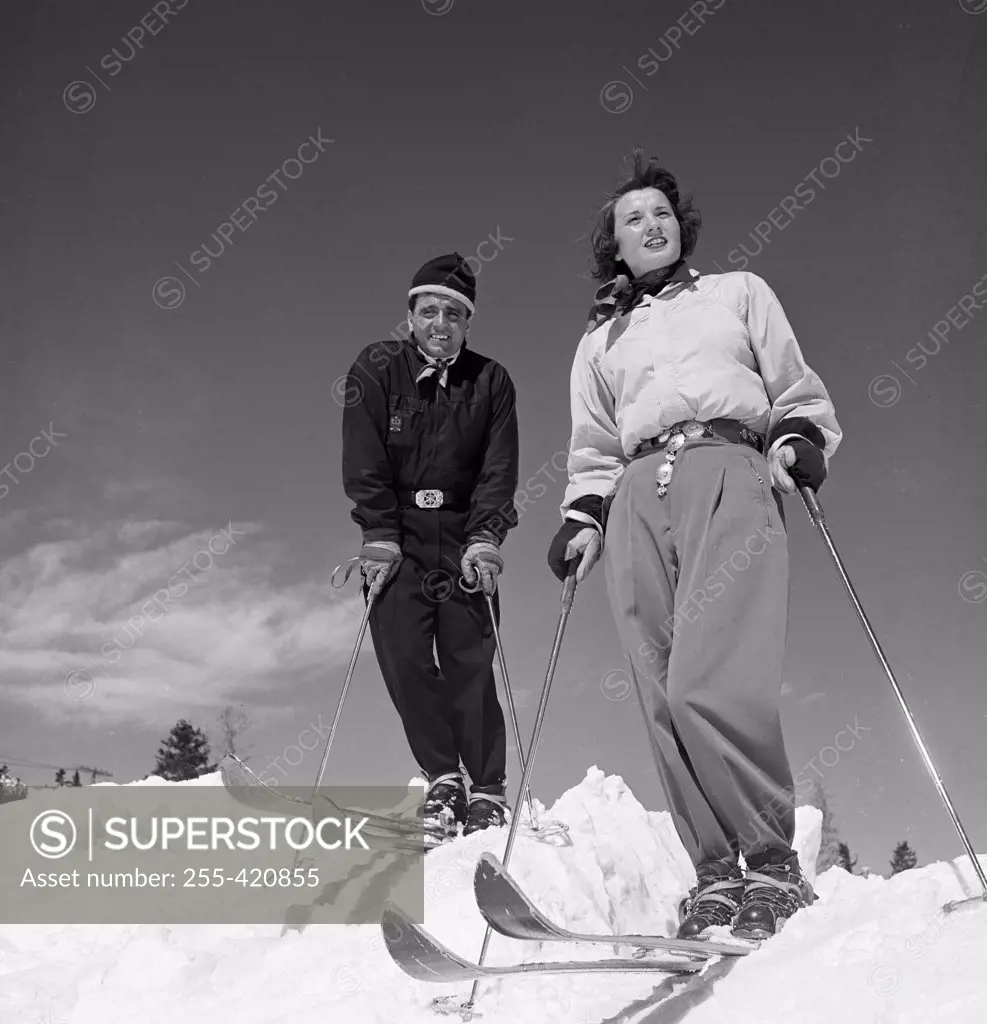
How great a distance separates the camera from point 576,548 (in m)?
3.61

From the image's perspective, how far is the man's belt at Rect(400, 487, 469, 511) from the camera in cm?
527

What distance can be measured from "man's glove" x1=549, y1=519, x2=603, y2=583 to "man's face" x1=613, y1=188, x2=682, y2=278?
1019 mm

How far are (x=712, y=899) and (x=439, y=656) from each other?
2.65 m

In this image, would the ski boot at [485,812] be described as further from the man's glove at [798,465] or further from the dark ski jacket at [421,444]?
the man's glove at [798,465]

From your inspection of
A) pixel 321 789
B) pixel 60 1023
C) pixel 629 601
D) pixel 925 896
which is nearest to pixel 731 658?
pixel 629 601

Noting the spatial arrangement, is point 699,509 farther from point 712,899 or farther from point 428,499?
point 428,499

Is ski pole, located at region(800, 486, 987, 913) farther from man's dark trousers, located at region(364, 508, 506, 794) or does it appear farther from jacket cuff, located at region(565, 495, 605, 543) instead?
man's dark trousers, located at region(364, 508, 506, 794)

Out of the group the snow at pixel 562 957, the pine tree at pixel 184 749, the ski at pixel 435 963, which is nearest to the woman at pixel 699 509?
the snow at pixel 562 957

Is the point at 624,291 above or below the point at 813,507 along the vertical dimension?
above

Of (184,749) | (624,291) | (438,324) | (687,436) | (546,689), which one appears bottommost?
(546,689)

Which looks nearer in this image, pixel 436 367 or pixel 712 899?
pixel 712 899

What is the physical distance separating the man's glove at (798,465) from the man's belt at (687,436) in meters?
0.16

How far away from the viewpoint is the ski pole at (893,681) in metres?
2.48

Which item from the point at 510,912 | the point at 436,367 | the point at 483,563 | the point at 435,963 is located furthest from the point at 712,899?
the point at 436,367
